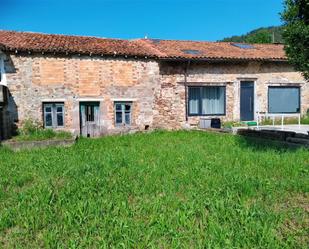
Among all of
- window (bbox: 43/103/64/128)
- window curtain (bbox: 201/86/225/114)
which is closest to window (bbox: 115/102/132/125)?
window (bbox: 43/103/64/128)

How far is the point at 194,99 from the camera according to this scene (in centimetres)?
1866

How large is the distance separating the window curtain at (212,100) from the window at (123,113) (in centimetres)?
452

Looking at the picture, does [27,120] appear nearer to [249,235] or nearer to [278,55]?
[249,235]

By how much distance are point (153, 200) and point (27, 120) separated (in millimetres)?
11171

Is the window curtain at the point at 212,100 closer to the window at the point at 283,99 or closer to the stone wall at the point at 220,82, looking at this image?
the stone wall at the point at 220,82

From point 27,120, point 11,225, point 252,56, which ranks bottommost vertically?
point 11,225

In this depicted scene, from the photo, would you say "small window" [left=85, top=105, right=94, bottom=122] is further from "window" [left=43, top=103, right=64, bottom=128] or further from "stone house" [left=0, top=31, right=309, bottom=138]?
"window" [left=43, top=103, right=64, bottom=128]

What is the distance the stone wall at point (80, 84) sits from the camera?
48.5ft

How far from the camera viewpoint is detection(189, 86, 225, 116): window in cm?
1861

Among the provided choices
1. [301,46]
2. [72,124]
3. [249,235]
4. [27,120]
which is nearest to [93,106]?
[72,124]

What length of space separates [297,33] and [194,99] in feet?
36.2

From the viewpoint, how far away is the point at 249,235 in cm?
413

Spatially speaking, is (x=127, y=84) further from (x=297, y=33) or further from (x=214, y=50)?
(x=297, y=33)

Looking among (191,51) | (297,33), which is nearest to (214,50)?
(191,51)
